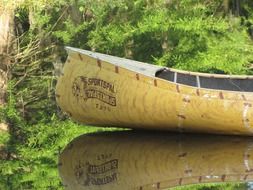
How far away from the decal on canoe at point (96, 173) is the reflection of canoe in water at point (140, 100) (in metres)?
1.48

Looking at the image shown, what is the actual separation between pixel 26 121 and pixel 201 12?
3656 millimetres

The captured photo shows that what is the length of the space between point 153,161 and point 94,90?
206cm

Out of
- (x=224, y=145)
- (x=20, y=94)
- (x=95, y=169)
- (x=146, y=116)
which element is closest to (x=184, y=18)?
(x=20, y=94)

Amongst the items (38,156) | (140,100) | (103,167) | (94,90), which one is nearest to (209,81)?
(140,100)

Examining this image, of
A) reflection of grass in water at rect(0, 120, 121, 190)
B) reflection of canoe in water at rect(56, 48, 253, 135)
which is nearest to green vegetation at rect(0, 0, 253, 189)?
reflection of grass in water at rect(0, 120, 121, 190)

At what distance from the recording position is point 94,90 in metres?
7.06

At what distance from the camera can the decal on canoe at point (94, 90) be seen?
6.91 metres

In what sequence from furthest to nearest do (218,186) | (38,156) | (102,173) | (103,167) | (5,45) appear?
1. (5,45)
2. (38,156)
3. (103,167)
4. (102,173)
5. (218,186)

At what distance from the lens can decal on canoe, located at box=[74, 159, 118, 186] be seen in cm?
464

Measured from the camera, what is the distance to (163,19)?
32.1ft

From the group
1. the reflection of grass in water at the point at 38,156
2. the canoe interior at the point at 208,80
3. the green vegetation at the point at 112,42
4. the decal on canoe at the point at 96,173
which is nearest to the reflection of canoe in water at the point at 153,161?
the decal on canoe at the point at 96,173

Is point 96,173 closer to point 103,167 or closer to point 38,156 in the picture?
point 103,167

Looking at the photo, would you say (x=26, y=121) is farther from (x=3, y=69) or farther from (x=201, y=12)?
(x=201, y=12)

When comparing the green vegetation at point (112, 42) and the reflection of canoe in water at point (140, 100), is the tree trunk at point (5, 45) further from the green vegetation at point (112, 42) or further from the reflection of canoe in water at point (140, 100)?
the reflection of canoe in water at point (140, 100)
